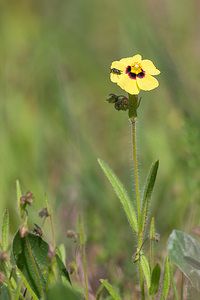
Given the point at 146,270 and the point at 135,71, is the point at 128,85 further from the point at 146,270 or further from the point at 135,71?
the point at 146,270

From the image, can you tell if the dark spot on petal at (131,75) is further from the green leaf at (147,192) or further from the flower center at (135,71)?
the green leaf at (147,192)

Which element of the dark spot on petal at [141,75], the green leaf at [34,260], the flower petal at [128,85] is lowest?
the green leaf at [34,260]

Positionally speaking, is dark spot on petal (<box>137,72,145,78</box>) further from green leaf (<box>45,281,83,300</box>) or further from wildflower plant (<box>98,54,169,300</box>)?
green leaf (<box>45,281,83,300</box>)

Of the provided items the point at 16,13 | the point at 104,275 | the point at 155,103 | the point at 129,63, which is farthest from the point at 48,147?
the point at 16,13

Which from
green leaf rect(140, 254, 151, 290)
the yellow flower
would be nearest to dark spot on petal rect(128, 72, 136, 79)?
the yellow flower

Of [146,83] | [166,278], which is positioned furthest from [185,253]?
[146,83]

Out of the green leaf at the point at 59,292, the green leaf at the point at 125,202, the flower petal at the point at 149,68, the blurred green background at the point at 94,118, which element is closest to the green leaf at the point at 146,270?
the green leaf at the point at 125,202
